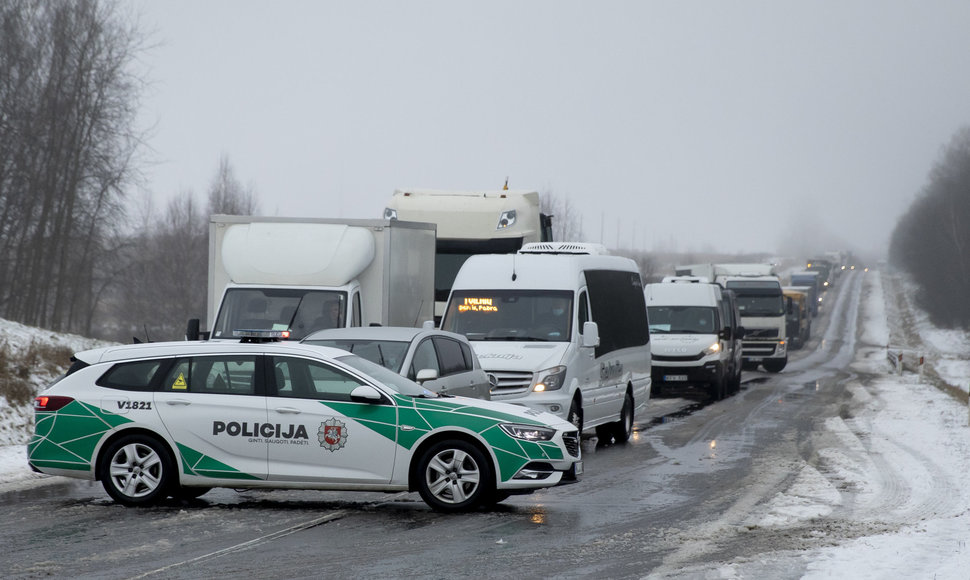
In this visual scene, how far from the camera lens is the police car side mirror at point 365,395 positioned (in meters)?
10.1

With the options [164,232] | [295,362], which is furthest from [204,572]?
[164,232]

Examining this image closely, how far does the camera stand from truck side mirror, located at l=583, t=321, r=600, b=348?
15.7m

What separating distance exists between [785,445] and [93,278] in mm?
32180

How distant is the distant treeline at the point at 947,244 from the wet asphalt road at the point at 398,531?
273 ft

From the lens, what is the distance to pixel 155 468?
10.3 metres

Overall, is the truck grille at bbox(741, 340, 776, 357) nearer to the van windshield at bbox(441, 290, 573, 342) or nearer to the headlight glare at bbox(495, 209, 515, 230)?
the headlight glare at bbox(495, 209, 515, 230)

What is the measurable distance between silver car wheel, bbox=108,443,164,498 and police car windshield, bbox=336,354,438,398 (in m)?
1.85

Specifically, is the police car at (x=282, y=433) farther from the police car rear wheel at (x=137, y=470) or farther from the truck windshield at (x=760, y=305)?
the truck windshield at (x=760, y=305)

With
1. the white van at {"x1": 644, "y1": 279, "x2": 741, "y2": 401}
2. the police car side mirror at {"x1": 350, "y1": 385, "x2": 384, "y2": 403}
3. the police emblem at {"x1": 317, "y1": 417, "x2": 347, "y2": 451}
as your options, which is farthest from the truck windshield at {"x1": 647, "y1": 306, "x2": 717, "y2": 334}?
the police emblem at {"x1": 317, "y1": 417, "x2": 347, "y2": 451}

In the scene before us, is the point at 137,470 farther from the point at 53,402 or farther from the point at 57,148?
the point at 57,148

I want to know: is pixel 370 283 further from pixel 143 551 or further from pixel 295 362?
pixel 143 551

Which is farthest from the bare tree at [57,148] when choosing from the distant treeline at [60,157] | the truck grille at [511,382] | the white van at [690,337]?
the truck grille at [511,382]

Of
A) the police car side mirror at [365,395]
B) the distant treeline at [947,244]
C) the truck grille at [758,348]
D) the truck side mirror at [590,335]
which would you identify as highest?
the distant treeline at [947,244]

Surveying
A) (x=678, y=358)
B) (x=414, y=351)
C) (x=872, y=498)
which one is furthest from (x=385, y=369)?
(x=678, y=358)
